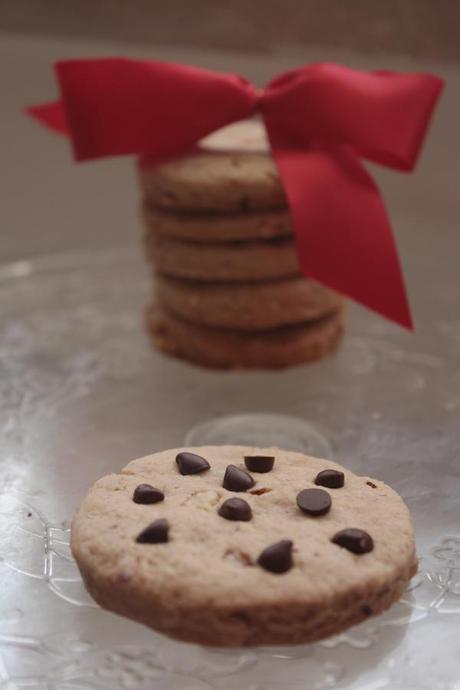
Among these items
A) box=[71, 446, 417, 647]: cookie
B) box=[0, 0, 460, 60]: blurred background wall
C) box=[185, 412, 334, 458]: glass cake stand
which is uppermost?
box=[0, 0, 460, 60]: blurred background wall

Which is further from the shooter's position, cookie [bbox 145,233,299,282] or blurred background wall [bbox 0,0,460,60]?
blurred background wall [bbox 0,0,460,60]

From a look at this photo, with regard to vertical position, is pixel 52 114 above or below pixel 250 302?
above

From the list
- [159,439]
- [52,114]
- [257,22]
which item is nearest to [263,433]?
[159,439]

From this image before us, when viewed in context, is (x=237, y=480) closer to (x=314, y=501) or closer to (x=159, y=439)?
(x=314, y=501)

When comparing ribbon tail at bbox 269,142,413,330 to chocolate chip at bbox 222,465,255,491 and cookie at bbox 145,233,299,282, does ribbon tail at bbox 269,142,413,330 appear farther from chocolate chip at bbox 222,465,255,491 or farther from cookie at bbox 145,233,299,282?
chocolate chip at bbox 222,465,255,491

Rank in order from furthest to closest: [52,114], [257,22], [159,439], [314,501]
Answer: [257,22] → [52,114] → [159,439] → [314,501]

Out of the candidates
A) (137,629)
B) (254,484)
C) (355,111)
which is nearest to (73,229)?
(355,111)

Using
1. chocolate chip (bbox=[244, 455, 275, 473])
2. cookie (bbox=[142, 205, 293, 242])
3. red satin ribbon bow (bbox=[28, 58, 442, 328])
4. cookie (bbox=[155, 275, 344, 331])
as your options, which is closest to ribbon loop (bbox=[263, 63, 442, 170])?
red satin ribbon bow (bbox=[28, 58, 442, 328])
